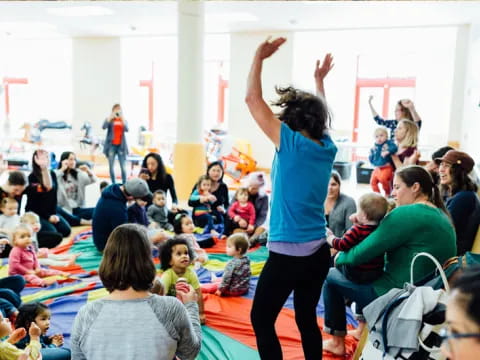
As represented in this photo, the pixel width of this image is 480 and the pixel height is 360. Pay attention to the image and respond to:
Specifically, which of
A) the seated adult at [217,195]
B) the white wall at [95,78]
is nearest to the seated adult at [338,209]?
the seated adult at [217,195]

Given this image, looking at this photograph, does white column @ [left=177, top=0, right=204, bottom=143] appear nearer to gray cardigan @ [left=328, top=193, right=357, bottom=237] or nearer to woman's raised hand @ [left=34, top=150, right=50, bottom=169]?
woman's raised hand @ [left=34, top=150, right=50, bottom=169]

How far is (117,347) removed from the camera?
5.43 feet

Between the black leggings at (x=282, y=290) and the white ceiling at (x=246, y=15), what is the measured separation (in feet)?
23.5

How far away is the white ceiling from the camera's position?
8.75m

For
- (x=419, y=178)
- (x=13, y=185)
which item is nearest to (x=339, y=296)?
(x=419, y=178)

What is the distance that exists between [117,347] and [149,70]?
16.3 metres

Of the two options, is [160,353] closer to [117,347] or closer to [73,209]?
[117,347]

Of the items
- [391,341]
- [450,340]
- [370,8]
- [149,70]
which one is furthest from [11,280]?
[149,70]

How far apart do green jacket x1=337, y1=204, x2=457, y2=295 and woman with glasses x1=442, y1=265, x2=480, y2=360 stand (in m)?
1.47

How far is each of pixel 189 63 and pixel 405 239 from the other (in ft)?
20.7

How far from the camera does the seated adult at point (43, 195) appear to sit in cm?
517

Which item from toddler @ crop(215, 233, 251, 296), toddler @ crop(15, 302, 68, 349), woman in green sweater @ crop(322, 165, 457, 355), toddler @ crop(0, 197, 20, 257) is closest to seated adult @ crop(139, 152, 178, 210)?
toddler @ crop(0, 197, 20, 257)

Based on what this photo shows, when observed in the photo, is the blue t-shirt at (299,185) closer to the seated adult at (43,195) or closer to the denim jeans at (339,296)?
the denim jeans at (339,296)

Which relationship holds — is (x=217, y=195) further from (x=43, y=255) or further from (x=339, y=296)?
(x=339, y=296)
